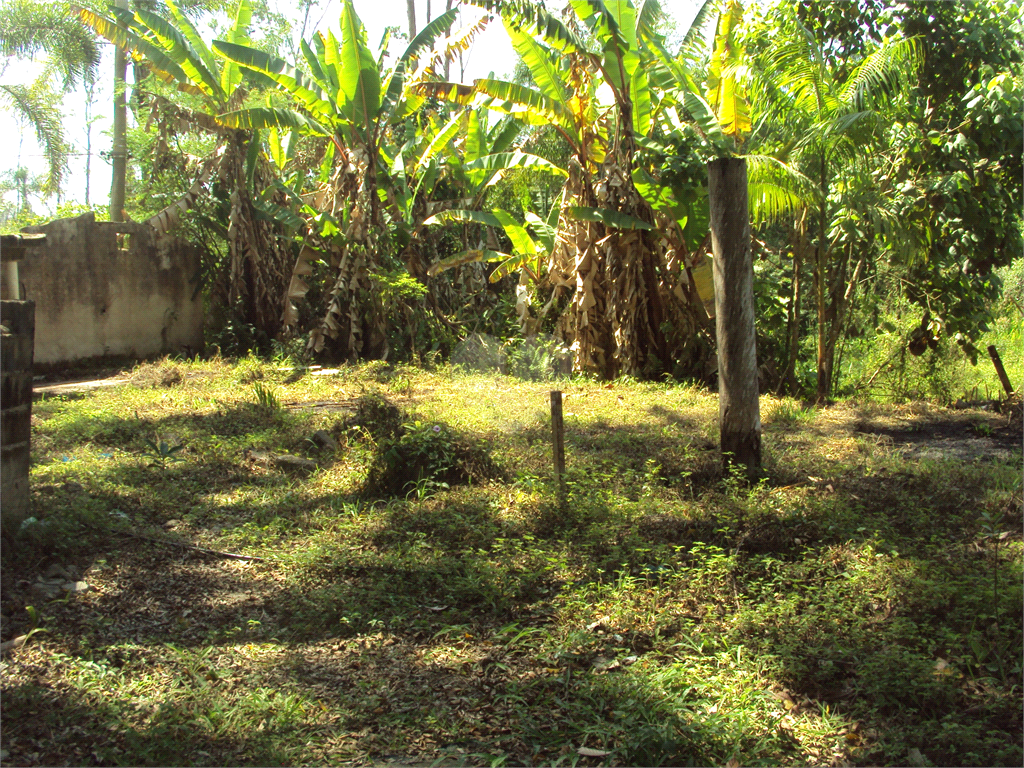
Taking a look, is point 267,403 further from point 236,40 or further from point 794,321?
point 236,40

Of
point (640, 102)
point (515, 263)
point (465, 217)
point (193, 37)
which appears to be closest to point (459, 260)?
point (465, 217)

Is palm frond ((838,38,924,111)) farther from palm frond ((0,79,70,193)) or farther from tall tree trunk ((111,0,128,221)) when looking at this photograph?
palm frond ((0,79,70,193))

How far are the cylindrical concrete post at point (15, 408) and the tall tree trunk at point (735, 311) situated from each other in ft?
13.7

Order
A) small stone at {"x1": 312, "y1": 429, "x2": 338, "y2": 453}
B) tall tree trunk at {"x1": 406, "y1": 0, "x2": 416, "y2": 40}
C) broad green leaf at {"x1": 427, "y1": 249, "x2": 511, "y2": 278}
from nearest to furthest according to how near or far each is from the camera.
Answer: small stone at {"x1": 312, "y1": 429, "x2": 338, "y2": 453} < broad green leaf at {"x1": 427, "y1": 249, "x2": 511, "y2": 278} < tall tree trunk at {"x1": 406, "y1": 0, "x2": 416, "y2": 40}

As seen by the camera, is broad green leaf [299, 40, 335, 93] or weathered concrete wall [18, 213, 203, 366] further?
weathered concrete wall [18, 213, 203, 366]

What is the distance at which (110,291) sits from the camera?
38.8 feet

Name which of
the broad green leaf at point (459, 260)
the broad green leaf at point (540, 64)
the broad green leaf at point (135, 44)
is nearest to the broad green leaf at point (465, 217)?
the broad green leaf at point (459, 260)

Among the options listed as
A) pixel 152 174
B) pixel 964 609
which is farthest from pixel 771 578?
pixel 152 174

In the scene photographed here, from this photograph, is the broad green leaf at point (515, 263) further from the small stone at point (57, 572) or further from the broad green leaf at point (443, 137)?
the small stone at point (57, 572)

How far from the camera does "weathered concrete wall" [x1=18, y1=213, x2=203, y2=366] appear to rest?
1125 centimetres

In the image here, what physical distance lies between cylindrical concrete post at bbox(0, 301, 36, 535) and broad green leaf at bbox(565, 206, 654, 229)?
6.45 meters

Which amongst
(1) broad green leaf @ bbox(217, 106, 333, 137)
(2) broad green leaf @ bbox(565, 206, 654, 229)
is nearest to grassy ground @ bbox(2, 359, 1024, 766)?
(2) broad green leaf @ bbox(565, 206, 654, 229)

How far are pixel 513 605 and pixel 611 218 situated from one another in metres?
6.42

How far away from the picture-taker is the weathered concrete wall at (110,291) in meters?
11.2
